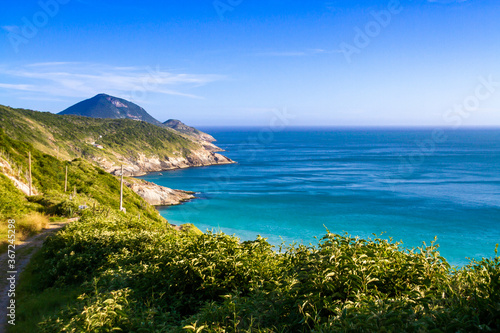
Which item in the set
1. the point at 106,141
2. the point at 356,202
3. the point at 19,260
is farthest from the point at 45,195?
the point at 106,141

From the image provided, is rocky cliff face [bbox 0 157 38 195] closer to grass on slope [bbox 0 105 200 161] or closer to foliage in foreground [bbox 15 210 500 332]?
foliage in foreground [bbox 15 210 500 332]

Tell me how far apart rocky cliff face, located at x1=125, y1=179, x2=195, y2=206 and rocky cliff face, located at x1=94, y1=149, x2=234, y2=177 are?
38.1m

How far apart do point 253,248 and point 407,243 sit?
50874 millimetres

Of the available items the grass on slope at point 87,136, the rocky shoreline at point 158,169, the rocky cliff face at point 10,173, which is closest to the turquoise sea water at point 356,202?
the rocky shoreline at point 158,169

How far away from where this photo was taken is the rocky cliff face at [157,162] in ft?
378

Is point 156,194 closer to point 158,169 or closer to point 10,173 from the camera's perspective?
point 10,173

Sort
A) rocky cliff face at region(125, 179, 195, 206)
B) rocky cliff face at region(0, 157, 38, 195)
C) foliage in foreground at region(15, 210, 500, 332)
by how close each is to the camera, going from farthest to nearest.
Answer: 1. rocky cliff face at region(125, 179, 195, 206)
2. rocky cliff face at region(0, 157, 38, 195)
3. foliage in foreground at region(15, 210, 500, 332)

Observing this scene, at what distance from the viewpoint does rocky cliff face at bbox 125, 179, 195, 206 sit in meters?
76.7

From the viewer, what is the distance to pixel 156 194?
260 feet

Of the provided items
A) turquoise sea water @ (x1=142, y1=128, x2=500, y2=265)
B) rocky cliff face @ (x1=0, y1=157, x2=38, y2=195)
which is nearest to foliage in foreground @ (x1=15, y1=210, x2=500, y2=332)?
turquoise sea water @ (x1=142, y1=128, x2=500, y2=265)

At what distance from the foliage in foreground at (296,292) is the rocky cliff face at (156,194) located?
238ft

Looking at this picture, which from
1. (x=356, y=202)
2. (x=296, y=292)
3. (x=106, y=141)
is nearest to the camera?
(x=296, y=292)

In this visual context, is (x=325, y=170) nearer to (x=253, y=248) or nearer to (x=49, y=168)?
(x=49, y=168)

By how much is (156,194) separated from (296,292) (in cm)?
7811
